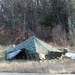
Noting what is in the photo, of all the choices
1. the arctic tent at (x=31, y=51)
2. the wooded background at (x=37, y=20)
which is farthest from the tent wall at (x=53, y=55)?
the wooded background at (x=37, y=20)

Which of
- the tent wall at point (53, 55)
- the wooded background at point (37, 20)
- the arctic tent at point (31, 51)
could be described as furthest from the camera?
the wooded background at point (37, 20)

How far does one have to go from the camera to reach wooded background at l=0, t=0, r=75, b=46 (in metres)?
36.7

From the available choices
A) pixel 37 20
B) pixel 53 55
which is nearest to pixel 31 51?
pixel 53 55

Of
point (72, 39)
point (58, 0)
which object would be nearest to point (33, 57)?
point (72, 39)

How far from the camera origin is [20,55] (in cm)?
1914

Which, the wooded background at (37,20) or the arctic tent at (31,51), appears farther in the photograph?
the wooded background at (37,20)

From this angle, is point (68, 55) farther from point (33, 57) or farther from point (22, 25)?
A: point (22, 25)

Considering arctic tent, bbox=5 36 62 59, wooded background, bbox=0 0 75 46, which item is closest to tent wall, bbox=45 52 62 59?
Answer: arctic tent, bbox=5 36 62 59

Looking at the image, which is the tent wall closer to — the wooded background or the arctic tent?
the arctic tent

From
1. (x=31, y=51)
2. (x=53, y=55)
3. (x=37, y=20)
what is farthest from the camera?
(x=37, y=20)

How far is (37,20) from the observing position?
43594 mm

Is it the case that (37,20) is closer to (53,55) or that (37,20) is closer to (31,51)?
(53,55)

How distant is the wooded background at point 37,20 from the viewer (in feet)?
120

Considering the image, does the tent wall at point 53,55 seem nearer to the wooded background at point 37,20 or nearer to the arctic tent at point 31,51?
the arctic tent at point 31,51
